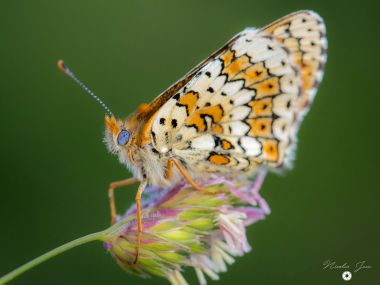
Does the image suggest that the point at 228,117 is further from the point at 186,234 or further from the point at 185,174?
the point at 186,234

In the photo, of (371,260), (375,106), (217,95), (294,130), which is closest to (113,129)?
(217,95)

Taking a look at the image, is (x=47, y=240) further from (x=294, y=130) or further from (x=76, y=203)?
(x=294, y=130)

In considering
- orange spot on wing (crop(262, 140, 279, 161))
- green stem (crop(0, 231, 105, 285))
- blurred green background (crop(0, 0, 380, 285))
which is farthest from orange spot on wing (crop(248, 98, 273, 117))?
blurred green background (crop(0, 0, 380, 285))

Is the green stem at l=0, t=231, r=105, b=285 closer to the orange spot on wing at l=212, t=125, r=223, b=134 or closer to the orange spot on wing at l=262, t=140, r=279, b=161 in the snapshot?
the orange spot on wing at l=212, t=125, r=223, b=134

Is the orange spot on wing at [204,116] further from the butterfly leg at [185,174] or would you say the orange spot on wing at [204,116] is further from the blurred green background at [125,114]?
the blurred green background at [125,114]

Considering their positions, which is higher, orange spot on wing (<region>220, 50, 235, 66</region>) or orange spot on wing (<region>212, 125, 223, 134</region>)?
orange spot on wing (<region>220, 50, 235, 66</region>)

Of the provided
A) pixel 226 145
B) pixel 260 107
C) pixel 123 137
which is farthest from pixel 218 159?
pixel 123 137
